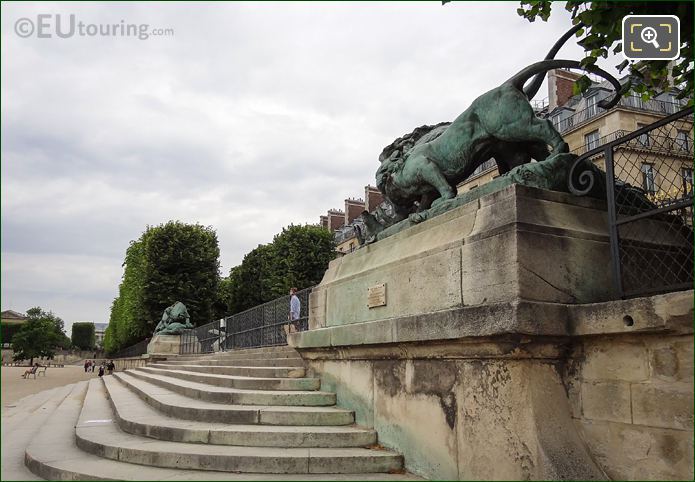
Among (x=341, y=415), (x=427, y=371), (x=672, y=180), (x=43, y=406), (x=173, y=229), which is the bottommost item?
(x=43, y=406)

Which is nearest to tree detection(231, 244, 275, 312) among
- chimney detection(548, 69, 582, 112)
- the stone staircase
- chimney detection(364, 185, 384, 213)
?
chimney detection(364, 185, 384, 213)

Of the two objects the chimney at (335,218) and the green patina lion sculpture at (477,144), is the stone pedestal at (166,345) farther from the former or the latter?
the chimney at (335,218)

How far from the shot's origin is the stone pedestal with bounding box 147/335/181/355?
2500 centimetres

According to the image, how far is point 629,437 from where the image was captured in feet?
10.8

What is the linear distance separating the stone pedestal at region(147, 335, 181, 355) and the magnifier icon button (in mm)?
23900

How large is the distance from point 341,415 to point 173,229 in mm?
30695

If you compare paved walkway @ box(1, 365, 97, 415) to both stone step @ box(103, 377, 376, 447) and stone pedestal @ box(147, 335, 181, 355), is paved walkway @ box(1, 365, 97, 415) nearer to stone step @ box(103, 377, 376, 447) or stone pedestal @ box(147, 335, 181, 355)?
stone step @ box(103, 377, 376, 447)

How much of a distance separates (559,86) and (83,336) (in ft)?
380

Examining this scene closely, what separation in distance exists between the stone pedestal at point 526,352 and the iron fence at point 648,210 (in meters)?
0.13

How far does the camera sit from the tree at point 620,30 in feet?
14.3

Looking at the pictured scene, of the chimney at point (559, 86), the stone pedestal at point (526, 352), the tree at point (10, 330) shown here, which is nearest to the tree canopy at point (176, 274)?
the chimney at point (559, 86)

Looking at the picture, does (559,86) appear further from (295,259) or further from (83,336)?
(83,336)

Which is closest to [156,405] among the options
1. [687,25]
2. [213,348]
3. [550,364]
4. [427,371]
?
[427,371]

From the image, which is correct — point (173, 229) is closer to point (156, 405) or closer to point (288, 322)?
point (288, 322)
